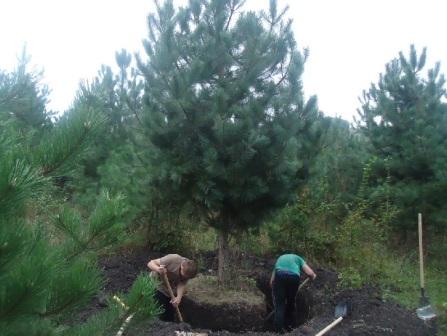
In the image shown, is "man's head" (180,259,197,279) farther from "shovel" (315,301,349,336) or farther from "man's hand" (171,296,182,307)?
"shovel" (315,301,349,336)

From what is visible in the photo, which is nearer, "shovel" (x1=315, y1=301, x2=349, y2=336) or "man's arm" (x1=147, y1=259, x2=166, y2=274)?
"shovel" (x1=315, y1=301, x2=349, y2=336)

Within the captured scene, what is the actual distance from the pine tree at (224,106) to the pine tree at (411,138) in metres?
3.87

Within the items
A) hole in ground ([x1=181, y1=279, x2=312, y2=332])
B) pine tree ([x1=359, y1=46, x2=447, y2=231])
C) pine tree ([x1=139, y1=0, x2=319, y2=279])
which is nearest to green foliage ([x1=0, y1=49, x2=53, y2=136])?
pine tree ([x1=139, y1=0, x2=319, y2=279])

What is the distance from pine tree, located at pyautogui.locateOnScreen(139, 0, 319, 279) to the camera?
7340 millimetres

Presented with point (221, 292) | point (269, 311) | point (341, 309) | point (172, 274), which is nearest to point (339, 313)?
point (341, 309)

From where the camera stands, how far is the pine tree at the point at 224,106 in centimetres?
734

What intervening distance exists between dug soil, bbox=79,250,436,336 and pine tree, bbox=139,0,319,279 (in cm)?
147

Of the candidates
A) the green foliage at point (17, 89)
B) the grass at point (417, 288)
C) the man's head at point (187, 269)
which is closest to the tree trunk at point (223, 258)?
the man's head at point (187, 269)

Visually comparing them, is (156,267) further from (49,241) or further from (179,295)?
(49,241)

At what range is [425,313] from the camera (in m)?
7.54

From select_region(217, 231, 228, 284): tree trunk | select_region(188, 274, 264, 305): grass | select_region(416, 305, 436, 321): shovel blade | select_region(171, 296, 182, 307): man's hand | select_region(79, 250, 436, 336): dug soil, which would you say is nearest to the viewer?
select_region(79, 250, 436, 336): dug soil

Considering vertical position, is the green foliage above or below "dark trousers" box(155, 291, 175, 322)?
above

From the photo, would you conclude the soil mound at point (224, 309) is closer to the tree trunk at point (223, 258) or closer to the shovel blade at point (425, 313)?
the tree trunk at point (223, 258)

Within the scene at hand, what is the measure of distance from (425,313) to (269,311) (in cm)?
248
